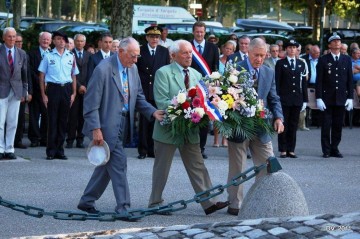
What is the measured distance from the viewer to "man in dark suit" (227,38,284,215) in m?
12.0

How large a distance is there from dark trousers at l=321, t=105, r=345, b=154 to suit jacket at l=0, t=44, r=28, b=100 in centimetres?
532

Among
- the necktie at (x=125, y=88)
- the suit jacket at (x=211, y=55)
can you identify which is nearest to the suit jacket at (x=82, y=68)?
the suit jacket at (x=211, y=55)

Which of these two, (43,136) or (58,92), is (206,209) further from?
(43,136)

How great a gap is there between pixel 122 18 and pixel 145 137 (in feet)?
19.1

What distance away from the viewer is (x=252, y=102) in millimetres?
11578

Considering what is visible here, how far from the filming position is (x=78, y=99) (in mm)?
19156

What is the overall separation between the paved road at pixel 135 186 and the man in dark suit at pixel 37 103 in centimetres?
64

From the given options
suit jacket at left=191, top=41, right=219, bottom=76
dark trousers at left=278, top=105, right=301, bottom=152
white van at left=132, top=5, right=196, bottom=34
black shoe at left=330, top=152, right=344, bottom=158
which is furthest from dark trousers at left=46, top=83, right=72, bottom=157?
white van at left=132, top=5, right=196, bottom=34

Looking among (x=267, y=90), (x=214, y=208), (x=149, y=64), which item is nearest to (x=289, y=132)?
(x=149, y=64)

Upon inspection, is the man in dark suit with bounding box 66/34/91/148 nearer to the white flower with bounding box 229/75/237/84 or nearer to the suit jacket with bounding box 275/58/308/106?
the suit jacket with bounding box 275/58/308/106

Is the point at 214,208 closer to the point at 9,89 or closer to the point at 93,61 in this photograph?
the point at 9,89

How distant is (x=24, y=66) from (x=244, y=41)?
3.95 m

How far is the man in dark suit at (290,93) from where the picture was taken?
18.5 metres

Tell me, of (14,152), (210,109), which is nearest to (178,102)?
(210,109)
